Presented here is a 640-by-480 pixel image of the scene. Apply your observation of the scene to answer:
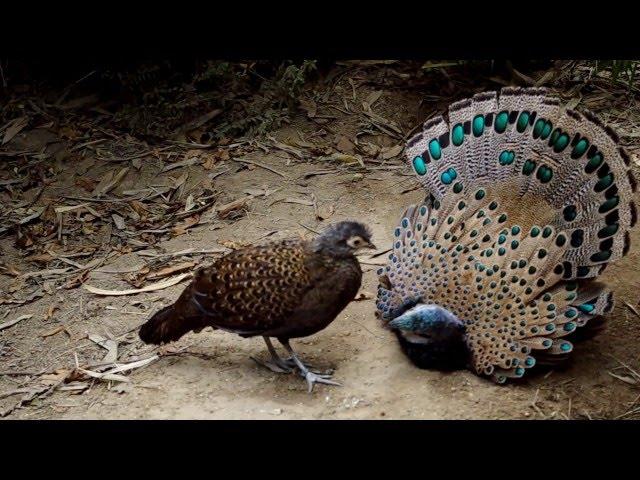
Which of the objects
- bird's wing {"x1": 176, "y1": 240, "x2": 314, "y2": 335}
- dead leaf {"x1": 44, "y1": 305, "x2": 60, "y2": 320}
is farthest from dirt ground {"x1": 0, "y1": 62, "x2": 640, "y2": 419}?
bird's wing {"x1": 176, "y1": 240, "x2": 314, "y2": 335}

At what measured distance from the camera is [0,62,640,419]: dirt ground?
360 centimetres

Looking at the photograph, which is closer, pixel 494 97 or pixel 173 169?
pixel 494 97

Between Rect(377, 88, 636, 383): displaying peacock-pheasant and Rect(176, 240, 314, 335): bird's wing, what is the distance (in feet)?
1.90

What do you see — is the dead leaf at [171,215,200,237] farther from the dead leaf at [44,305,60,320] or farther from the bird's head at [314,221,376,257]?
the bird's head at [314,221,376,257]

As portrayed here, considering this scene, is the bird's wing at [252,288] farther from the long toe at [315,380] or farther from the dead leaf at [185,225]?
the dead leaf at [185,225]

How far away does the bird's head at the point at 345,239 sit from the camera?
3.72m

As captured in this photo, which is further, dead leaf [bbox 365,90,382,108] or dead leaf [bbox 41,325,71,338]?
dead leaf [bbox 365,90,382,108]

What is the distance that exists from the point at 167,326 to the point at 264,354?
0.54 meters

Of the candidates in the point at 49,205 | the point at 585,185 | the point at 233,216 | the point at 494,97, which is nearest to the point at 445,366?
A: the point at 585,185

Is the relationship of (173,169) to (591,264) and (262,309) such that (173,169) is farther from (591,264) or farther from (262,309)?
(591,264)

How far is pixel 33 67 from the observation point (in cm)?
653

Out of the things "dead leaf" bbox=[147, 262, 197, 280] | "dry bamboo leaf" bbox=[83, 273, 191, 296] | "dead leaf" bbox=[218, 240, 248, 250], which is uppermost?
"dead leaf" bbox=[218, 240, 248, 250]

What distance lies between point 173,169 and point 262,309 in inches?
98.5

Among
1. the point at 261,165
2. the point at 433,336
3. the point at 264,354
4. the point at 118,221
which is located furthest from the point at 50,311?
the point at 433,336
